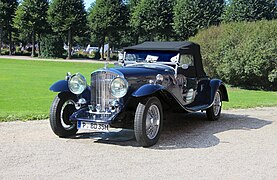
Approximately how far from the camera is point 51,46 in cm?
5359

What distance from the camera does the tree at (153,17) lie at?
50219 mm

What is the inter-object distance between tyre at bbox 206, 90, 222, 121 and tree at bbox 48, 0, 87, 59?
4296cm

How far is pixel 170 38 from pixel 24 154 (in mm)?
50801

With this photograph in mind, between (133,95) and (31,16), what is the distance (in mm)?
50055

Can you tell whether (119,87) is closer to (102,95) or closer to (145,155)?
(102,95)

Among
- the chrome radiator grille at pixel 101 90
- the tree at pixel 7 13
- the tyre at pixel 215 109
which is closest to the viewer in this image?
the chrome radiator grille at pixel 101 90

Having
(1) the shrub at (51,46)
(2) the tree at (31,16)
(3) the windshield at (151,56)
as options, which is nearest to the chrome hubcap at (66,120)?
(3) the windshield at (151,56)

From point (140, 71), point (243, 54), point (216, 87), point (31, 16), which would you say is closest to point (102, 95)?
point (140, 71)

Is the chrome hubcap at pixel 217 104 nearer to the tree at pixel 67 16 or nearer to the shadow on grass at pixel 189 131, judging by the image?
the shadow on grass at pixel 189 131

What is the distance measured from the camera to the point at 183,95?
26.2ft

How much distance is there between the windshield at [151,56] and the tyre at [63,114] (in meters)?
1.86

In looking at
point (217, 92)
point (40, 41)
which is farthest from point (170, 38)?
point (217, 92)

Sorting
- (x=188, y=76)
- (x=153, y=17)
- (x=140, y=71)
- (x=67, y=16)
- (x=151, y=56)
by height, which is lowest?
(x=188, y=76)

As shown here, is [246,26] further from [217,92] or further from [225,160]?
[225,160]
